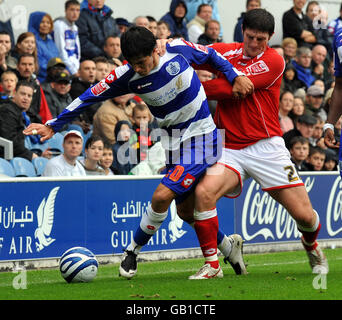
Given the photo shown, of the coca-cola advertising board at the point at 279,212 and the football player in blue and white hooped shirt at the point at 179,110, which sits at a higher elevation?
the football player in blue and white hooped shirt at the point at 179,110

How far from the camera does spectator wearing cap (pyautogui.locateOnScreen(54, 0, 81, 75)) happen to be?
47.3ft

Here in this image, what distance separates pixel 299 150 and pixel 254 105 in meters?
5.83

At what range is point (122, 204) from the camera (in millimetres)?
10969

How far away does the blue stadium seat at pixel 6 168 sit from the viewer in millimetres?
10695

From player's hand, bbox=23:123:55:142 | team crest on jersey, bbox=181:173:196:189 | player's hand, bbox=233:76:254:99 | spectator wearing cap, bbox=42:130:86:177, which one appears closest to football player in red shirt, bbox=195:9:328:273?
Result: player's hand, bbox=233:76:254:99

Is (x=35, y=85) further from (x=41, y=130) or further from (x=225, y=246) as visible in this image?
(x=225, y=246)

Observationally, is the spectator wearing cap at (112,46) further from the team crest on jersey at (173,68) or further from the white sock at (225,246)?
the team crest on jersey at (173,68)

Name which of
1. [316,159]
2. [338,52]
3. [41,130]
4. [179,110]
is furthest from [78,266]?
[316,159]

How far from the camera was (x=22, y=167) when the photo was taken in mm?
11070

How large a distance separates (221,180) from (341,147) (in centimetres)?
119

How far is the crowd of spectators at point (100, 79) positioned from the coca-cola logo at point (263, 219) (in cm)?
137

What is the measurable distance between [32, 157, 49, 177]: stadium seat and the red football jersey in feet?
12.7

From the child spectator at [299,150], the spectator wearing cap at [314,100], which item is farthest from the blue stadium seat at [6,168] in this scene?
the spectator wearing cap at [314,100]

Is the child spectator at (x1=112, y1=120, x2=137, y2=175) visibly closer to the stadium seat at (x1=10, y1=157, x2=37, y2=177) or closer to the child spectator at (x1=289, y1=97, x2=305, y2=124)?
the stadium seat at (x1=10, y1=157, x2=37, y2=177)
